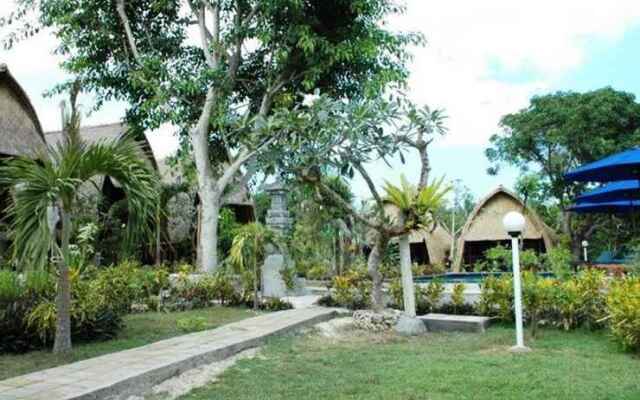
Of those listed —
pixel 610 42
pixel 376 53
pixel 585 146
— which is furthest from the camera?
pixel 585 146

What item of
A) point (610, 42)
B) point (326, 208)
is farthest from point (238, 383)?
point (610, 42)

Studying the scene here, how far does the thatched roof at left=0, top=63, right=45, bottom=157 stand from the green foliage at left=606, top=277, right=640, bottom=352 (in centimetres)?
1051

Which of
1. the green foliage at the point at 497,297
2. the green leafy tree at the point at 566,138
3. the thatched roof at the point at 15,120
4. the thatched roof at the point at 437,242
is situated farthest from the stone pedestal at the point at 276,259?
the thatched roof at the point at 437,242

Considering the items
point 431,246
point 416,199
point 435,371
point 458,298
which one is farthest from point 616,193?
point 431,246

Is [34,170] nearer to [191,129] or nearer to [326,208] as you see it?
[326,208]

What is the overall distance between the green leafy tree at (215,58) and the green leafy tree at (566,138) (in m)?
6.48

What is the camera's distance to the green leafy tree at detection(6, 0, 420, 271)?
494 inches

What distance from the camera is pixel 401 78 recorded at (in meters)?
13.0

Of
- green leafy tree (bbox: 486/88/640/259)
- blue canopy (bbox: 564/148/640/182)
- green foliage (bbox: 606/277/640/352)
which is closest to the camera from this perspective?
green foliage (bbox: 606/277/640/352)

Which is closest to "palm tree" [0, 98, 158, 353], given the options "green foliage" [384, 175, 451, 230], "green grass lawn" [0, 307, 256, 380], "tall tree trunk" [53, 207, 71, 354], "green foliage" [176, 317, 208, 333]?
"tall tree trunk" [53, 207, 71, 354]

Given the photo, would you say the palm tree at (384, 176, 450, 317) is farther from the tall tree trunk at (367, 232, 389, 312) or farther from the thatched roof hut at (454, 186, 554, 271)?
the thatched roof hut at (454, 186, 554, 271)

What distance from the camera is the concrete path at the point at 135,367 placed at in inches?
164

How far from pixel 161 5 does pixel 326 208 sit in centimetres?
725

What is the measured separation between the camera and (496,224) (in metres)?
19.5
